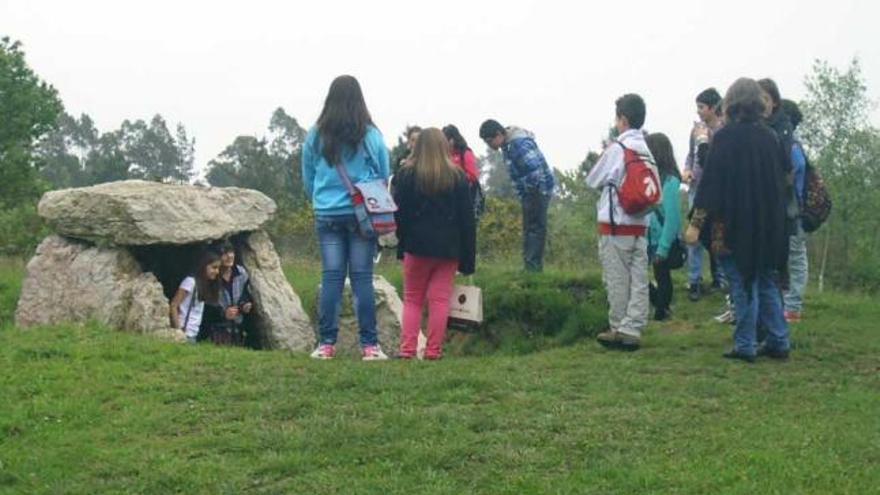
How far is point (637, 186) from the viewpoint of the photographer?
8688mm

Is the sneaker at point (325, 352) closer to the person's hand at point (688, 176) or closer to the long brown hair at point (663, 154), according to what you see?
the long brown hair at point (663, 154)

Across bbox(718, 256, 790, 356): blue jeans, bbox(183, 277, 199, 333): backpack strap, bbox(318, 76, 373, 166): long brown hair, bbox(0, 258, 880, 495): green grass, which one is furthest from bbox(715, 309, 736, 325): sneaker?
bbox(183, 277, 199, 333): backpack strap

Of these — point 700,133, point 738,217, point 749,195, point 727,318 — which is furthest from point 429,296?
point 700,133

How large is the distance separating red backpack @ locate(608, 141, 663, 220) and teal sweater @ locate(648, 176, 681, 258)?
63.3 inches

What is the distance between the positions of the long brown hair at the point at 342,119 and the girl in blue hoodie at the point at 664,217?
308cm

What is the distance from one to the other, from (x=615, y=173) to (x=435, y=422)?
3229 millimetres

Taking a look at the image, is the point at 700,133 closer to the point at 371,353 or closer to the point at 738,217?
the point at 738,217

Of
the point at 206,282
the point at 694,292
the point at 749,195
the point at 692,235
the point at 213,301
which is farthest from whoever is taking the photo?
the point at 694,292

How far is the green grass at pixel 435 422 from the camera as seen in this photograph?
551 centimetres

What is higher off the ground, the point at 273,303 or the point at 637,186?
the point at 637,186

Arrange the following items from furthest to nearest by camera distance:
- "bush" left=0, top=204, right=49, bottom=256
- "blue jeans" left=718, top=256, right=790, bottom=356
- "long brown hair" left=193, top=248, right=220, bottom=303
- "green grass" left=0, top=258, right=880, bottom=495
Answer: "bush" left=0, top=204, right=49, bottom=256
"long brown hair" left=193, top=248, right=220, bottom=303
"blue jeans" left=718, top=256, right=790, bottom=356
"green grass" left=0, top=258, right=880, bottom=495

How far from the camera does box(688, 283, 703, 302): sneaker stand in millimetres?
11867

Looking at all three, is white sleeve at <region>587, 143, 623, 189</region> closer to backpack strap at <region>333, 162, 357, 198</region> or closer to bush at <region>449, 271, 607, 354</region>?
backpack strap at <region>333, 162, 357, 198</region>

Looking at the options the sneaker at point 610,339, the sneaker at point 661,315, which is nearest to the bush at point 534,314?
the sneaker at point 661,315
